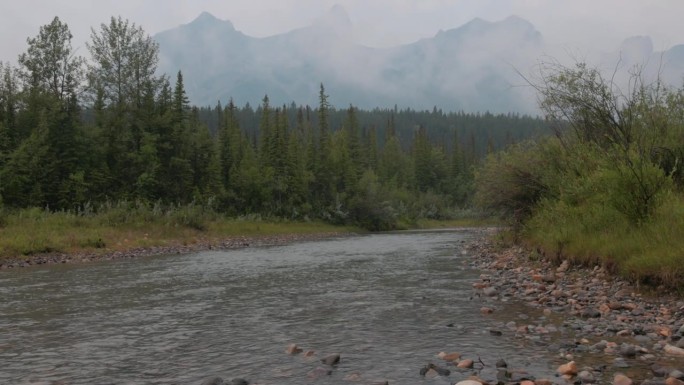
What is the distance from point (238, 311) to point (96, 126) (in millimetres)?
51803

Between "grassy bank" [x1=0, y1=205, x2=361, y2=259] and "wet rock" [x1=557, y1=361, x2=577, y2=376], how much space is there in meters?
28.7

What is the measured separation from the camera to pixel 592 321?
10.9 m

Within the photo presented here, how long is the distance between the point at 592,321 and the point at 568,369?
3.85 m

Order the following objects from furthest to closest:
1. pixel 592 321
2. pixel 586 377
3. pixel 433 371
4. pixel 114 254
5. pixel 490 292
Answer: pixel 114 254 < pixel 490 292 < pixel 592 321 < pixel 433 371 < pixel 586 377

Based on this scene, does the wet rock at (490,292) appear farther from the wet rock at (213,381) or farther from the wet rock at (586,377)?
the wet rock at (213,381)

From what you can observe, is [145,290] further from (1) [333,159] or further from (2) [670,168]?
(1) [333,159]

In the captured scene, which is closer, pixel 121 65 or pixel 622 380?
pixel 622 380

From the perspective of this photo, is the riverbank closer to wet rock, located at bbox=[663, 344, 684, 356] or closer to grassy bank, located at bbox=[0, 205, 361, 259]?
wet rock, located at bbox=[663, 344, 684, 356]

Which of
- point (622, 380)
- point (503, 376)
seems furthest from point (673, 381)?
point (503, 376)

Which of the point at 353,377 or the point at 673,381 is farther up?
the point at 673,381

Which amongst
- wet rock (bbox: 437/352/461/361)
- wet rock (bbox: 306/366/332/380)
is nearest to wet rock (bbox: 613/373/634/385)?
wet rock (bbox: 437/352/461/361)

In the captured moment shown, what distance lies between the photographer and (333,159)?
307 feet

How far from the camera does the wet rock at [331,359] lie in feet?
28.5

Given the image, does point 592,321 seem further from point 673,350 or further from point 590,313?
point 673,350
